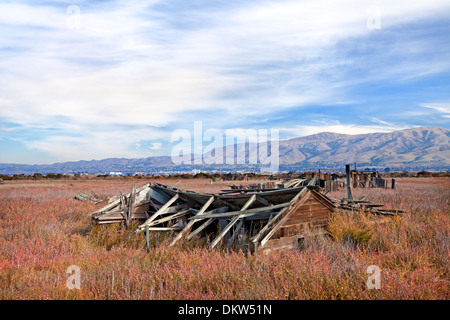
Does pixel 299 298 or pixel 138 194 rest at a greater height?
pixel 138 194

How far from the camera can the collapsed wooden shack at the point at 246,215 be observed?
22.8ft

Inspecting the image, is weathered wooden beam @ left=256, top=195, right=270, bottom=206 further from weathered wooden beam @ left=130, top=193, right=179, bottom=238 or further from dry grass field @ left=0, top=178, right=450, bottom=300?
weathered wooden beam @ left=130, top=193, right=179, bottom=238

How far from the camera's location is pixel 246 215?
7.68 meters

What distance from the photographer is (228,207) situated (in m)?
9.14

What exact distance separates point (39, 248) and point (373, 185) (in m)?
32.3
